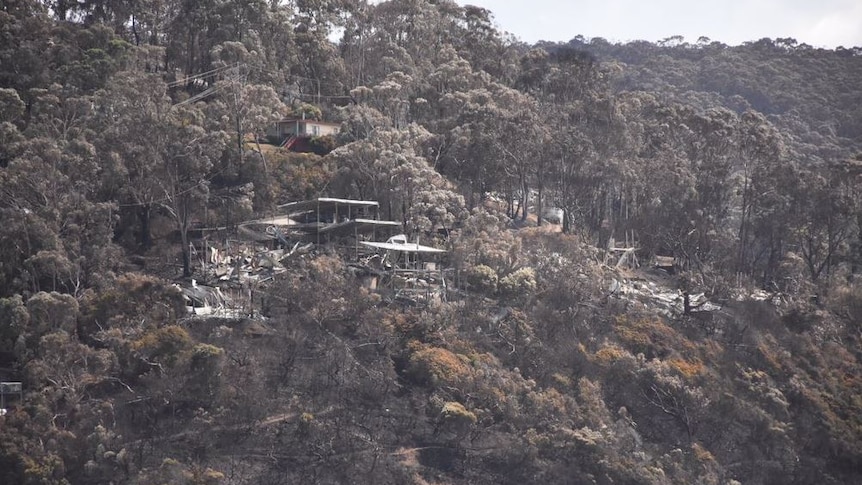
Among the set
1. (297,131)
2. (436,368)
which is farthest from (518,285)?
(297,131)

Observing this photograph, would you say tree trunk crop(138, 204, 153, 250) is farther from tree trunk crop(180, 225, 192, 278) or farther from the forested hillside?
tree trunk crop(180, 225, 192, 278)

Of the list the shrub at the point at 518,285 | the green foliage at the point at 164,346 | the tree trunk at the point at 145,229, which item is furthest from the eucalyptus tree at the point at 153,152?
the shrub at the point at 518,285

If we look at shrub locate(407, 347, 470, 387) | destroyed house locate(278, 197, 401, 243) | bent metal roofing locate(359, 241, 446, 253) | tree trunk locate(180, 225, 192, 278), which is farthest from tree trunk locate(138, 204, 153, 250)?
shrub locate(407, 347, 470, 387)

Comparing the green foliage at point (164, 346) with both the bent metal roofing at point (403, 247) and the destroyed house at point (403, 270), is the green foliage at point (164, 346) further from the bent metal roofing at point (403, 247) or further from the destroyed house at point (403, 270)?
the bent metal roofing at point (403, 247)

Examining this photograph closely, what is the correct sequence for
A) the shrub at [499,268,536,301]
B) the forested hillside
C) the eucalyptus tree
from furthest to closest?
the eucalyptus tree < the shrub at [499,268,536,301] < the forested hillside

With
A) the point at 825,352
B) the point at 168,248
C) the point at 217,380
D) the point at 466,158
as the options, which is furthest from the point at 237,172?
the point at 825,352

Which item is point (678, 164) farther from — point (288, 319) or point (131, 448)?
point (131, 448)
